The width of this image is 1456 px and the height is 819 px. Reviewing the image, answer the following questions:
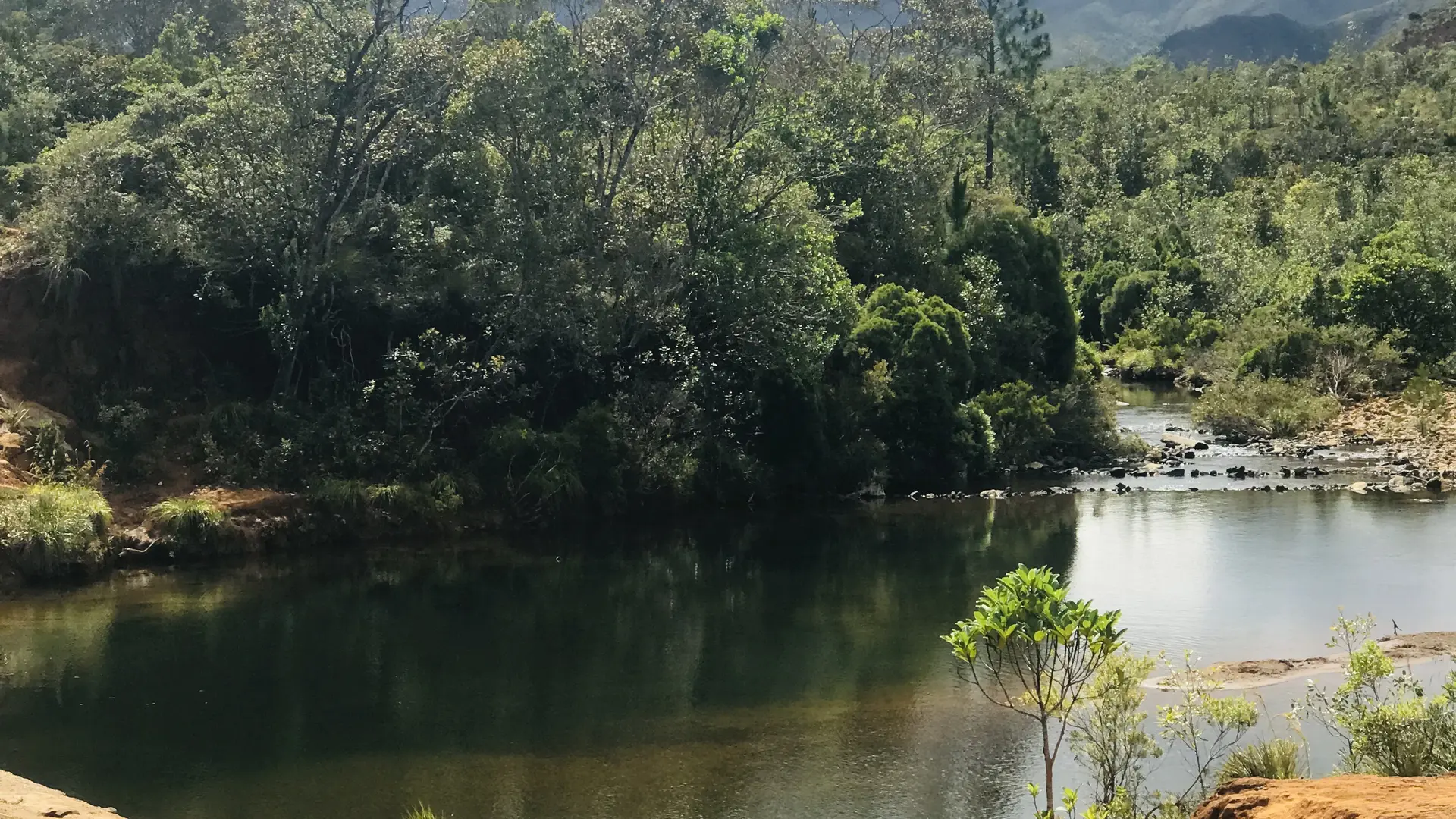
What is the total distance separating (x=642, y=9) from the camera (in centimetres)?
3556

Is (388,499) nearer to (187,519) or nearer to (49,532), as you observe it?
(187,519)

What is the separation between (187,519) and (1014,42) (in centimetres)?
5140

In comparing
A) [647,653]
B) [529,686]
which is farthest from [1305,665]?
[529,686]

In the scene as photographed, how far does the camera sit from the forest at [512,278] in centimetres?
3238

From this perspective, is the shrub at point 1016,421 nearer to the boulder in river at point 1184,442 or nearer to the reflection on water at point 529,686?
the boulder in river at point 1184,442

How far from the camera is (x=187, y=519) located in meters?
28.7

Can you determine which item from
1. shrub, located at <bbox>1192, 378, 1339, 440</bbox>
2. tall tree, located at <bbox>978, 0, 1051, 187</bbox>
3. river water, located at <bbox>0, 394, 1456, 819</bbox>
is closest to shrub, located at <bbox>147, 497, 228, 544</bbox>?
river water, located at <bbox>0, 394, 1456, 819</bbox>

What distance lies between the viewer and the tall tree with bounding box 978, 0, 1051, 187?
65188 mm

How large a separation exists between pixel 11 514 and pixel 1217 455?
1433 inches

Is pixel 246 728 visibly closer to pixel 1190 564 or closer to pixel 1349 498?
pixel 1190 564

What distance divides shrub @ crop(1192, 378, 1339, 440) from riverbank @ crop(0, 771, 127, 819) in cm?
4189

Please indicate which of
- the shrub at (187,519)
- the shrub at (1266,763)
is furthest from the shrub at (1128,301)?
the shrub at (1266,763)

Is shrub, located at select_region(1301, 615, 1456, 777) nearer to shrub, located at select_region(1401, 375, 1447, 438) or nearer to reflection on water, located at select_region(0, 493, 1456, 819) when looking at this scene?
reflection on water, located at select_region(0, 493, 1456, 819)

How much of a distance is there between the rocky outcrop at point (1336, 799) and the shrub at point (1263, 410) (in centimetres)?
3853
